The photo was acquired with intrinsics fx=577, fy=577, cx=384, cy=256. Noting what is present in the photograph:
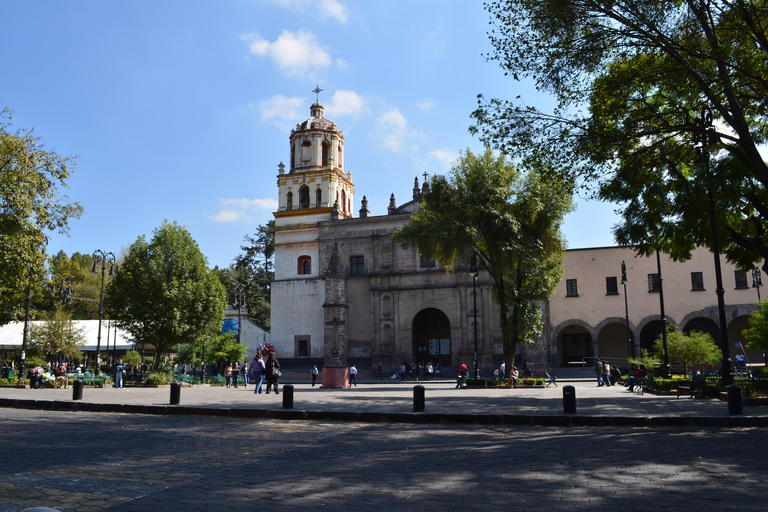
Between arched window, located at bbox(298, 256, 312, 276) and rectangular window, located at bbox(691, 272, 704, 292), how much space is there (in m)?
27.6

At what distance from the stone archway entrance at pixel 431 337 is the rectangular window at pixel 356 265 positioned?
563cm

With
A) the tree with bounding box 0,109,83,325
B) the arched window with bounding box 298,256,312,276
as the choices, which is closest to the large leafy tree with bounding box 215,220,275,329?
the arched window with bounding box 298,256,312,276

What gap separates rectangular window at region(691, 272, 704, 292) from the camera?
3825cm

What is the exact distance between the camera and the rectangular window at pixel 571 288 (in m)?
40.6

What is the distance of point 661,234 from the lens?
17.2 meters

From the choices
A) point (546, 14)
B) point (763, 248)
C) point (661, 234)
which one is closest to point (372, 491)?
point (546, 14)

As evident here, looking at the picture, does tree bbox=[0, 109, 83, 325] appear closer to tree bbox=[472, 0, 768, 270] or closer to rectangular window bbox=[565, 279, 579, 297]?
tree bbox=[472, 0, 768, 270]

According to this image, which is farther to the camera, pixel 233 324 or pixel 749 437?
pixel 233 324

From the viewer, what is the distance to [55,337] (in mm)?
36594

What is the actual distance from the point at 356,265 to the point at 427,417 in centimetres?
3241

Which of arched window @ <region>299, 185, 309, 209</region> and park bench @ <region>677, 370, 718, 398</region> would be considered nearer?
park bench @ <region>677, 370, 718, 398</region>

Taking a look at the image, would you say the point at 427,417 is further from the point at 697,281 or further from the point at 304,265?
the point at 304,265

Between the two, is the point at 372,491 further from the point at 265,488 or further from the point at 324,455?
the point at 324,455

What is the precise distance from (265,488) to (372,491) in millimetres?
1116
